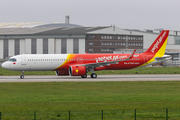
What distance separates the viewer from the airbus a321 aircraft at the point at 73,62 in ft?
166

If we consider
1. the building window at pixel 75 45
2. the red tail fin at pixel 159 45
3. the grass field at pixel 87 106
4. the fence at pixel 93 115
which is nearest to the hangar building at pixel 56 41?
the building window at pixel 75 45

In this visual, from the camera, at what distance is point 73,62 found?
5181 cm

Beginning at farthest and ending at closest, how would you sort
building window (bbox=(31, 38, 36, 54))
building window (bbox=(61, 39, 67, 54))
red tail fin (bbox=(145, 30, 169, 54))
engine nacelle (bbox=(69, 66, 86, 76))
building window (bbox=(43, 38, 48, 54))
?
building window (bbox=(61, 39, 67, 54)) < building window (bbox=(31, 38, 36, 54)) < building window (bbox=(43, 38, 48, 54)) < red tail fin (bbox=(145, 30, 169, 54)) < engine nacelle (bbox=(69, 66, 86, 76))

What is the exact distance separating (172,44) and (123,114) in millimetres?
159507

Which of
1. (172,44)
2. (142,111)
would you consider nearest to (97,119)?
(142,111)

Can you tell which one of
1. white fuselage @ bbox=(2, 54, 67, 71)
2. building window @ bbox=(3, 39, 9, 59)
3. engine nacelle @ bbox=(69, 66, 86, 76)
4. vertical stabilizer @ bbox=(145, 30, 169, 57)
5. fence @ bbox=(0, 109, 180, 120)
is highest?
building window @ bbox=(3, 39, 9, 59)

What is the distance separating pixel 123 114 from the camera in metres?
20.0

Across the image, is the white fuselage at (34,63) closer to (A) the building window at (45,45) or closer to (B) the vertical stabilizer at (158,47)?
(B) the vertical stabilizer at (158,47)

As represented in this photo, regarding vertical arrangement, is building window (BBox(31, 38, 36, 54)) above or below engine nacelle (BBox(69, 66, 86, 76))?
above

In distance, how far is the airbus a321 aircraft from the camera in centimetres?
5056

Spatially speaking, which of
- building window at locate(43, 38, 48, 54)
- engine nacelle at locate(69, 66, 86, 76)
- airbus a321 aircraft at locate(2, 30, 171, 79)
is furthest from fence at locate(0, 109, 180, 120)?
building window at locate(43, 38, 48, 54)

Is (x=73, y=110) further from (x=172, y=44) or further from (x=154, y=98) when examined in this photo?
(x=172, y=44)

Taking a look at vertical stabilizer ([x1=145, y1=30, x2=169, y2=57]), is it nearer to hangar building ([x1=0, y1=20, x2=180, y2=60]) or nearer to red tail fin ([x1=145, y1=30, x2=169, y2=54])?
red tail fin ([x1=145, y1=30, x2=169, y2=54])

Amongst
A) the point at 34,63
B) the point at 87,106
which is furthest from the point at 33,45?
the point at 87,106
